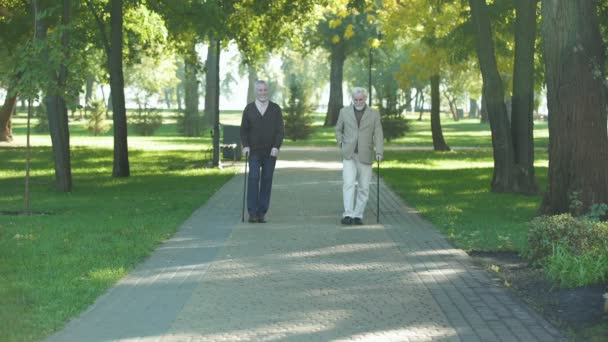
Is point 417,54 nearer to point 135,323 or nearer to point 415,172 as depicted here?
point 415,172

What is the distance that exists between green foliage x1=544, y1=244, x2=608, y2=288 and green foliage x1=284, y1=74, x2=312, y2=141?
109 feet

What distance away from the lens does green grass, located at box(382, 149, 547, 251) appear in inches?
490

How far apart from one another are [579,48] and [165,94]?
141477mm

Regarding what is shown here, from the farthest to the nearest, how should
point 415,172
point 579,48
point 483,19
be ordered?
point 415,172 < point 483,19 < point 579,48

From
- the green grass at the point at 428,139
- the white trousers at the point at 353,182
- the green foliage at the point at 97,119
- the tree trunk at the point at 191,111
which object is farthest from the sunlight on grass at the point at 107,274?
the green foliage at the point at 97,119

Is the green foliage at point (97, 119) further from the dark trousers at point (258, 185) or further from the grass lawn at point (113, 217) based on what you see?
the dark trousers at point (258, 185)

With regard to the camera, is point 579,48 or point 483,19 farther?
point 483,19

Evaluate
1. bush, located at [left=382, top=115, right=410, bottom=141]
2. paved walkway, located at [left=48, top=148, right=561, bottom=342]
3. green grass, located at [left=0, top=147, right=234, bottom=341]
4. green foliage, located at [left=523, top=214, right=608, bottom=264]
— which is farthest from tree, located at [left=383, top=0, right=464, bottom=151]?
green foliage, located at [left=523, top=214, right=608, bottom=264]

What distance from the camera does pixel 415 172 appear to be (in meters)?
25.6

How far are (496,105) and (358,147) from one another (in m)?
6.61

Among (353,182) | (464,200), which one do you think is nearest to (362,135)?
(353,182)

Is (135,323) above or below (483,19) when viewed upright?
below

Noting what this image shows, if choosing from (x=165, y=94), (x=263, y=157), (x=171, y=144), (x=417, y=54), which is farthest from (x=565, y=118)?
(x=165, y=94)

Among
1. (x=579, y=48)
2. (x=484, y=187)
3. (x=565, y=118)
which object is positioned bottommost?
(x=484, y=187)
